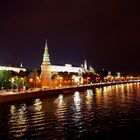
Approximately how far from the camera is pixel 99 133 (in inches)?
1180

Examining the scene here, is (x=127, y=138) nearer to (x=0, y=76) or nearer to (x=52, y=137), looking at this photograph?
(x=52, y=137)

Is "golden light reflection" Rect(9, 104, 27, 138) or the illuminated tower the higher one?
the illuminated tower

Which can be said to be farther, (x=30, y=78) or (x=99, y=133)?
(x=30, y=78)

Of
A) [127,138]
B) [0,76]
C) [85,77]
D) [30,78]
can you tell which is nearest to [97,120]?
[127,138]

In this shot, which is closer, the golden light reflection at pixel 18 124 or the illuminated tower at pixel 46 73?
the golden light reflection at pixel 18 124

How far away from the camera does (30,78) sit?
11100 centimetres

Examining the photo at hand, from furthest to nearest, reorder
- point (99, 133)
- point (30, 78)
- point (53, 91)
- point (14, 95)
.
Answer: point (30, 78) < point (53, 91) < point (14, 95) < point (99, 133)

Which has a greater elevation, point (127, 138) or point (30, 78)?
point (30, 78)

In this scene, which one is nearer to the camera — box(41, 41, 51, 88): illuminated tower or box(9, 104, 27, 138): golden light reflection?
box(9, 104, 27, 138): golden light reflection

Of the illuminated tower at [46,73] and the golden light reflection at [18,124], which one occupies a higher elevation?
the illuminated tower at [46,73]

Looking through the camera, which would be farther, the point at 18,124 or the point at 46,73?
the point at 46,73

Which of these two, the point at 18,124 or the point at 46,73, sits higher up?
the point at 46,73

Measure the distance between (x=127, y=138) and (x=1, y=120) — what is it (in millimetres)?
16320

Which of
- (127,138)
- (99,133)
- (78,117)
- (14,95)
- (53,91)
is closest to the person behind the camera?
(127,138)
